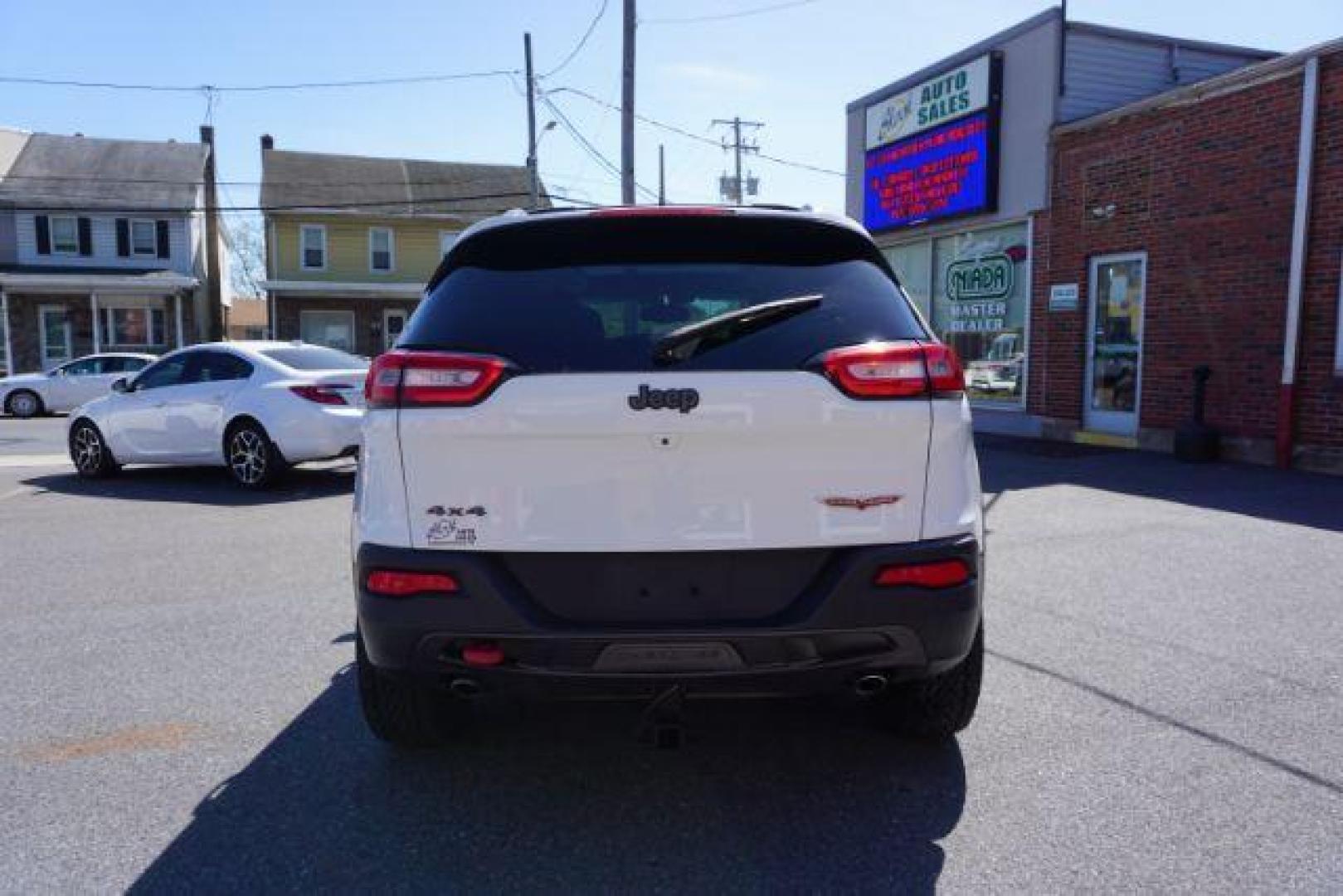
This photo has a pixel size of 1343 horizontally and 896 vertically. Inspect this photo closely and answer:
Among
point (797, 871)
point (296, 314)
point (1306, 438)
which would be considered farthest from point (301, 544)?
point (296, 314)

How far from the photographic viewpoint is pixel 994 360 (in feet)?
49.4

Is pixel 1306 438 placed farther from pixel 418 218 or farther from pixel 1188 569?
pixel 418 218

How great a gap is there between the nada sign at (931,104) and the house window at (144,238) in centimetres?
2460

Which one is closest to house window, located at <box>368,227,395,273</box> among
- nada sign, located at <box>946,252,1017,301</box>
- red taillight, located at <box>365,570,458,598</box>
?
nada sign, located at <box>946,252,1017,301</box>

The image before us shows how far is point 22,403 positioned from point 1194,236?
882 inches

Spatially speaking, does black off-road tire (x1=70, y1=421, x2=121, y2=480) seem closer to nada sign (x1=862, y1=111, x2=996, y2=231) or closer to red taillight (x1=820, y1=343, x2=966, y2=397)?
red taillight (x1=820, y1=343, x2=966, y2=397)

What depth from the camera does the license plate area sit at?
2.61 m

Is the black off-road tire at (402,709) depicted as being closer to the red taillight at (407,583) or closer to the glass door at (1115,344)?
the red taillight at (407,583)

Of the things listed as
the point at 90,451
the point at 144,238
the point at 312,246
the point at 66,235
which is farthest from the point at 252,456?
the point at 66,235

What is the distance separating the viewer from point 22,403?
21.3m

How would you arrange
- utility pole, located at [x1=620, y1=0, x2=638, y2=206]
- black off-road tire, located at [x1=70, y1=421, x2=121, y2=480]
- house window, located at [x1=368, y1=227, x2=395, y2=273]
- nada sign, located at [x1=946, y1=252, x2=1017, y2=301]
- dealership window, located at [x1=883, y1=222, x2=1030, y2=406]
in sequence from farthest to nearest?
house window, located at [x1=368, y1=227, x2=395, y2=273] < utility pole, located at [x1=620, y1=0, x2=638, y2=206] < nada sign, located at [x1=946, y1=252, x2=1017, y2=301] < dealership window, located at [x1=883, y1=222, x2=1030, y2=406] < black off-road tire, located at [x1=70, y1=421, x2=121, y2=480]

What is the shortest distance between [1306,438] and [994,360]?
5378 millimetres

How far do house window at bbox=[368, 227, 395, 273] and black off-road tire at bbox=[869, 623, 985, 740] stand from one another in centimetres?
3275

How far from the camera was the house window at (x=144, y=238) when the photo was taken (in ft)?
103
